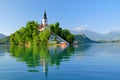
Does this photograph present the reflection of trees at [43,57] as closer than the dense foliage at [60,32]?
Yes

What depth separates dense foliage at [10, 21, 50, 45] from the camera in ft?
416

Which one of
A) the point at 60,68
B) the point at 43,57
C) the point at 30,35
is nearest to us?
the point at 60,68

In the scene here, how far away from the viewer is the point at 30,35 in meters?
134

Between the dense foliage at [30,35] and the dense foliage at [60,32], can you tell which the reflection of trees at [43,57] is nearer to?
the dense foliage at [30,35]

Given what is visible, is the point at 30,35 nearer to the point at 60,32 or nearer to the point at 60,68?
the point at 60,32

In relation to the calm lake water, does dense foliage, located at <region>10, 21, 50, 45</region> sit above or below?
above

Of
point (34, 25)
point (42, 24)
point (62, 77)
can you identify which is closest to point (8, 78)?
point (62, 77)

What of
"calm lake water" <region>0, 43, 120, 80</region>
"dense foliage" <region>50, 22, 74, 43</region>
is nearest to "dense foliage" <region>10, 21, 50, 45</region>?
"dense foliage" <region>50, 22, 74, 43</region>

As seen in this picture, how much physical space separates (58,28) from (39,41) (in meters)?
22.3

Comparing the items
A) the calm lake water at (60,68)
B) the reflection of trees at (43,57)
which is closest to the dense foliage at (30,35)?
the reflection of trees at (43,57)

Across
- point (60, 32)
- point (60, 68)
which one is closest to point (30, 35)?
point (60, 32)

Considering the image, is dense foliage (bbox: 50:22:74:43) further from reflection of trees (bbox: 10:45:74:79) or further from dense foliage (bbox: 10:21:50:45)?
reflection of trees (bbox: 10:45:74:79)

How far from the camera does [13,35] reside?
488ft

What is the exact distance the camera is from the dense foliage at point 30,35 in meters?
127
